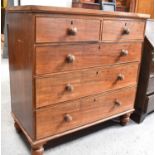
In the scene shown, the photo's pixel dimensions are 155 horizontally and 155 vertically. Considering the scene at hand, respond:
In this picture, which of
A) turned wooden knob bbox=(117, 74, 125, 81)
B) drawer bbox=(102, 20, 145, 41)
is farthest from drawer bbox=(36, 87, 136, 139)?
drawer bbox=(102, 20, 145, 41)

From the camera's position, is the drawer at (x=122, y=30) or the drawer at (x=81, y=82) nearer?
the drawer at (x=81, y=82)

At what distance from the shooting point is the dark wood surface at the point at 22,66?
1.09 metres

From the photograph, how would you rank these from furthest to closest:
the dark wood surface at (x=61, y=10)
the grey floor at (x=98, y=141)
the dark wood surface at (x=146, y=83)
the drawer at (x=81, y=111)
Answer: the dark wood surface at (x=146, y=83) → the grey floor at (x=98, y=141) → the drawer at (x=81, y=111) → the dark wood surface at (x=61, y=10)

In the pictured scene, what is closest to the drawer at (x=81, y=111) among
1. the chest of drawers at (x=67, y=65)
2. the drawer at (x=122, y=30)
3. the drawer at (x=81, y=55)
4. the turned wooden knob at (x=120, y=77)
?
the chest of drawers at (x=67, y=65)


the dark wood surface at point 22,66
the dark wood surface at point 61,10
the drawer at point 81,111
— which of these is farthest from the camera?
the drawer at point 81,111

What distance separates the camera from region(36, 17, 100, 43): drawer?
1030mm

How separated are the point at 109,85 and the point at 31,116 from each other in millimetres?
591

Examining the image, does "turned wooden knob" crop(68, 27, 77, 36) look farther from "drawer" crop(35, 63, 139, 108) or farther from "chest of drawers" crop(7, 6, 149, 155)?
"drawer" crop(35, 63, 139, 108)

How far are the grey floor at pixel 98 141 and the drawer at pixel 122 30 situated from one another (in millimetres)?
753

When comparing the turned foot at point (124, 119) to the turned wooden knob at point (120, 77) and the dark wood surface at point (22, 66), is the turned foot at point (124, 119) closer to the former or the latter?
the turned wooden knob at point (120, 77)

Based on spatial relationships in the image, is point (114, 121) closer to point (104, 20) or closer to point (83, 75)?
point (83, 75)

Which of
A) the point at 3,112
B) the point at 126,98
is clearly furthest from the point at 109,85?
the point at 3,112

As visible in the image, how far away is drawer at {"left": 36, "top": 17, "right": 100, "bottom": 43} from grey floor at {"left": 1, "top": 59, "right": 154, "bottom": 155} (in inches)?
30.0

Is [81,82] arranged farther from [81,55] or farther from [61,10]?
[61,10]
